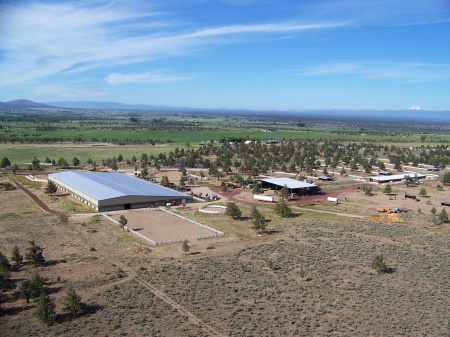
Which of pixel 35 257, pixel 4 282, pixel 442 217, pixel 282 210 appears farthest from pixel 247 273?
pixel 442 217

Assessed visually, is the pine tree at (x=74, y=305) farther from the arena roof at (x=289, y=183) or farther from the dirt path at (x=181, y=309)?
the arena roof at (x=289, y=183)

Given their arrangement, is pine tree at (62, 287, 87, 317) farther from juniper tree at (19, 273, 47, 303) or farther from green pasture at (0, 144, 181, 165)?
green pasture at (0, 144, 181, 165)

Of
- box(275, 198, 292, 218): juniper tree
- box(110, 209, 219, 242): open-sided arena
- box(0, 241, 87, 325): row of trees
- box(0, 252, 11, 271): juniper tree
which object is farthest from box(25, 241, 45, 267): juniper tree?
box(275, 198, 292, 218): juniper tree

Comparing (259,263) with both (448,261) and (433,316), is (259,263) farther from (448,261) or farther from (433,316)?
(448,261)

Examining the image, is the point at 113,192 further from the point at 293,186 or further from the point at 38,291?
the point at 38,291

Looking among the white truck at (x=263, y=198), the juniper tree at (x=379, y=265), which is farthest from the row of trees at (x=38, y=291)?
the white truck at (x=263, y=198)
